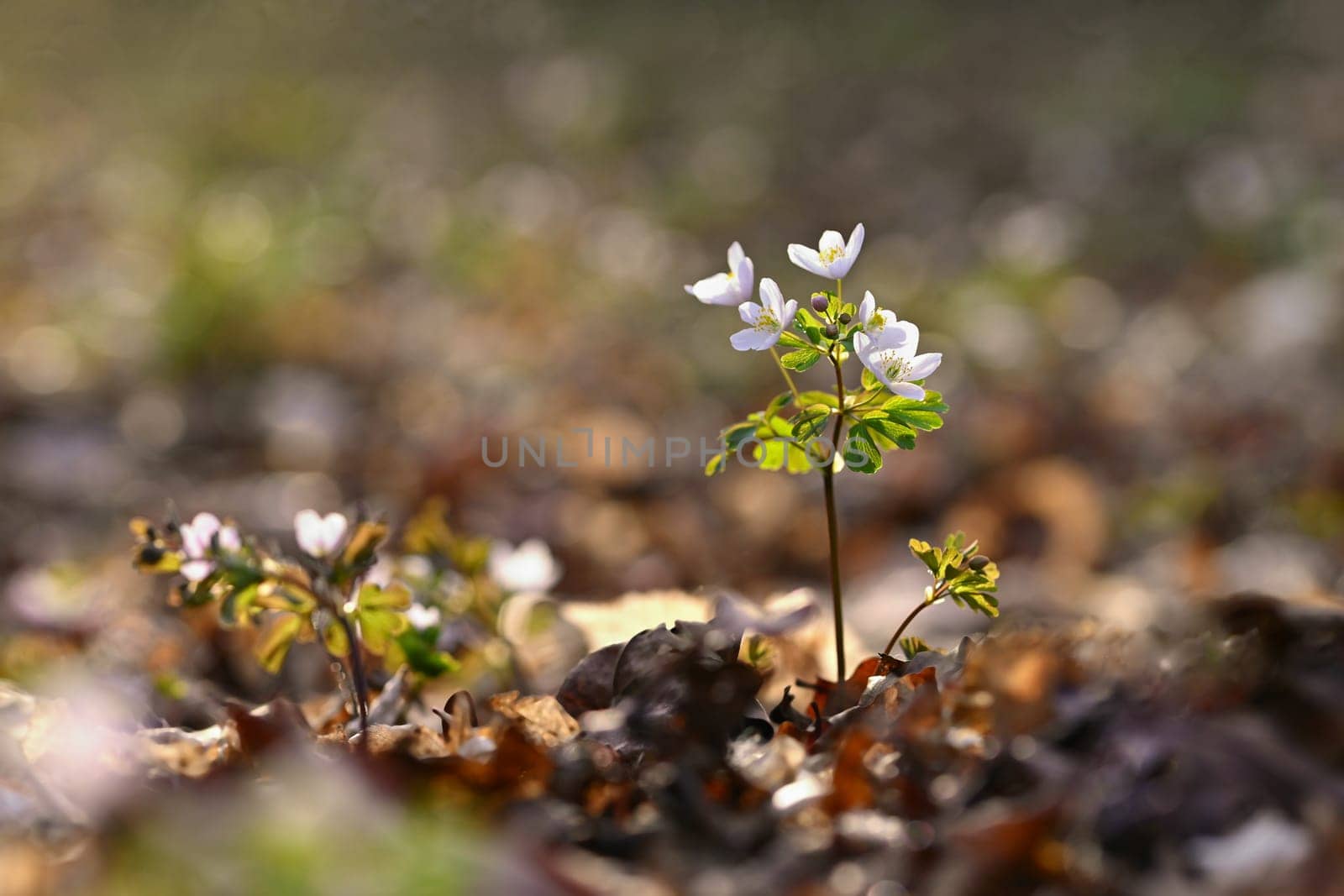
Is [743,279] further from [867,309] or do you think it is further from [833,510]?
[833,510]

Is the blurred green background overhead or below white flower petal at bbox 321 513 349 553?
overhead

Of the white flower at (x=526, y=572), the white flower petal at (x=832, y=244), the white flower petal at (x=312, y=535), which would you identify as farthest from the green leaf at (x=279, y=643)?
the white flower petal at (x=832, y=244)

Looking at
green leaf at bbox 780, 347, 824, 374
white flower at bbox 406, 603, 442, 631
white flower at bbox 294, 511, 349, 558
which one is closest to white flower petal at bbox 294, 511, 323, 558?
white flower at bbox 294, 511, 349, 558

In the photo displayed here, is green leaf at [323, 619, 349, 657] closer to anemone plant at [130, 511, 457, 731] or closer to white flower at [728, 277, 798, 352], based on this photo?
anemone plant at [130, 511, 457, 731]

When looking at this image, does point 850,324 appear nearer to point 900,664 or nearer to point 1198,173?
point 900,664

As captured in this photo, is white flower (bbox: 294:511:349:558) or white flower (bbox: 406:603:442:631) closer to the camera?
white flower (bbox: 294:511:349:558)

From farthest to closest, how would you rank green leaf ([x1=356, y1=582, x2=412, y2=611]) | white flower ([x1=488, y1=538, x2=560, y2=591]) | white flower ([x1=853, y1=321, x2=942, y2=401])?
white flower ([x1=488, y1=538, x2=560, y2=591]) → green leaf ([x1=356, y1=582, x2=412, y2=611]) → white flower ([x1=853, y1=321, x2=942, y2=401])

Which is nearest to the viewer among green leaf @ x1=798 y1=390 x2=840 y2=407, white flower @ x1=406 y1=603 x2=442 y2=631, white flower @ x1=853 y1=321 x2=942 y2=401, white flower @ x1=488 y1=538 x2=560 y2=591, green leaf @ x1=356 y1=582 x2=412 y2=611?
white flower @ x1=853 y1=321 x2=942 y2=401
